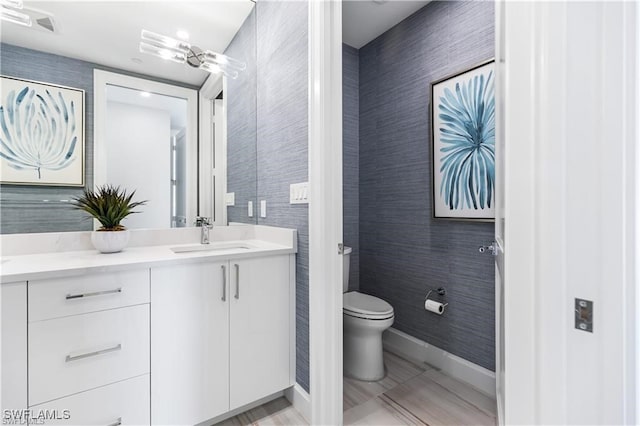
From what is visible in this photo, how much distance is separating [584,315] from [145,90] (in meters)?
2.06

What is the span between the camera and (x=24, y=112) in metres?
1.36

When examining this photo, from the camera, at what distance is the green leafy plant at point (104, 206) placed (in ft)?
4.81

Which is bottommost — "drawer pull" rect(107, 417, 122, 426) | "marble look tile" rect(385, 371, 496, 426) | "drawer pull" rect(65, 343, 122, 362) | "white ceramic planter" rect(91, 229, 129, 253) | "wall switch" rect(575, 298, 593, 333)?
"marble look tile" rect(385, 371, 496, 426)

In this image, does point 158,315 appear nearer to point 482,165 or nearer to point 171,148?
point 171,148

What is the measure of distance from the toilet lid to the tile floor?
442 millimetres

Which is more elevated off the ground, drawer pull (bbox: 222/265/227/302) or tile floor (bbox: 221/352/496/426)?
drawer pull (bbox: 222/265/227/302)

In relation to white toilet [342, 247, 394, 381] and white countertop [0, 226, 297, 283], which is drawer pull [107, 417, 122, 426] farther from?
white toilet [342, 247, 394, 381]

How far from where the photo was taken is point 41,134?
1.40 meters

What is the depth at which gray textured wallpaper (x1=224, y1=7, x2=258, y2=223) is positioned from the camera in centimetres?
198

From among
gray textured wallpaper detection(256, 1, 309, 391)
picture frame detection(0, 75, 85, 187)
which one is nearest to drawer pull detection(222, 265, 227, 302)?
gray textured wallpaper detection(256, 1, 309, 391)

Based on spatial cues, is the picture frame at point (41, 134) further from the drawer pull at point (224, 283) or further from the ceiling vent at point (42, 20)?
the drawer pull at point (224, 283)

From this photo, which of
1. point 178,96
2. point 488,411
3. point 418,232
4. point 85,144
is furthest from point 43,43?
point 488,411

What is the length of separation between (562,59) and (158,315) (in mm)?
1537

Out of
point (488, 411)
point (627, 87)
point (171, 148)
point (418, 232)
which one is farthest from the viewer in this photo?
point (418, 232)
